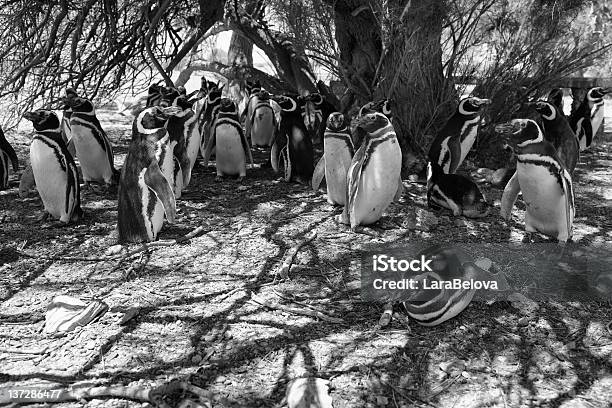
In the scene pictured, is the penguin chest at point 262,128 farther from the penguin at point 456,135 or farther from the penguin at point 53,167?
the penguin at point 53,167

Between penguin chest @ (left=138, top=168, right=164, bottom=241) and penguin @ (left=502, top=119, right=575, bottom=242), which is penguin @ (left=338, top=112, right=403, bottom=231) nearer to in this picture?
penguin @ (left=502, top=119, right=575, bottom=242)

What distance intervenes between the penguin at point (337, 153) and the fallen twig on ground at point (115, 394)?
255 cm

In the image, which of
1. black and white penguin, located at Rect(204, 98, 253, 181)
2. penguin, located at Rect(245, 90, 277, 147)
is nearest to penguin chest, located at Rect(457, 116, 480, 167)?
black and white penguin, located at Rect(204, 98, 253, 181)

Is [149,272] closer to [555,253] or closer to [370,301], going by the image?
[370,301]

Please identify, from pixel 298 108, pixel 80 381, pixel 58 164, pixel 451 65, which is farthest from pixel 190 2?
pixel 80 381

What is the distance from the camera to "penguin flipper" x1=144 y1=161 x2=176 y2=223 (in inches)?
149

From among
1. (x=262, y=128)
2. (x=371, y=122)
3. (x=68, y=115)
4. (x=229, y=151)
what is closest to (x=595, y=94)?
(x=262, y=128)

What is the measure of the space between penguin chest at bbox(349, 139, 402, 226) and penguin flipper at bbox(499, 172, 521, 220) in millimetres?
734

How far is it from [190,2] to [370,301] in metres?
5.72

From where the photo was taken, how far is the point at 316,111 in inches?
252

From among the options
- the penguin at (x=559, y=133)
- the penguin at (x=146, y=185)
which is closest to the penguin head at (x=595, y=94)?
the penguin at (x=559, y=133)

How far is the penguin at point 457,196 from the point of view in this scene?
4.37 m

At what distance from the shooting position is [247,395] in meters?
2.30

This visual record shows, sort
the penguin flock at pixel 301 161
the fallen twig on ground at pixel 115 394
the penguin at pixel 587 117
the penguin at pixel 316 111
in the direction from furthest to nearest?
the penguin at pixel 587 117
the penguin at pixel 316 111
the penguin flock at pixel 301 161
the fallen twig on ground at pixel 115 394
